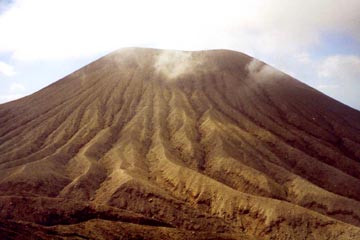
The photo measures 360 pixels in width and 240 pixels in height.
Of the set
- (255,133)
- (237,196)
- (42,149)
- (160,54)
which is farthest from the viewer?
(160,54)

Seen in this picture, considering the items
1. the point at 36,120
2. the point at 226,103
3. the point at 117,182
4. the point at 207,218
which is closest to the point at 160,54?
the point at 226,103

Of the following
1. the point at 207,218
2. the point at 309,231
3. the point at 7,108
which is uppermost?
the point at 7,108

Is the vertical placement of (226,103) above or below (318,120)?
above

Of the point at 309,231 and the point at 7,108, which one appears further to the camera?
the point at 7,108

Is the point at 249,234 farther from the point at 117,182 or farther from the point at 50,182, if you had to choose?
the point at 50,182

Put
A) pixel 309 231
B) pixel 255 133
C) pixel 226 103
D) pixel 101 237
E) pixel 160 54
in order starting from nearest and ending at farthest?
pixel 101 237 < pixel 309 231 < pixel 255 133 < pixel 226 103 < pixel 160 54

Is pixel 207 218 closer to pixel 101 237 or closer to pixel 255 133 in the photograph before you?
pixel 101 237
